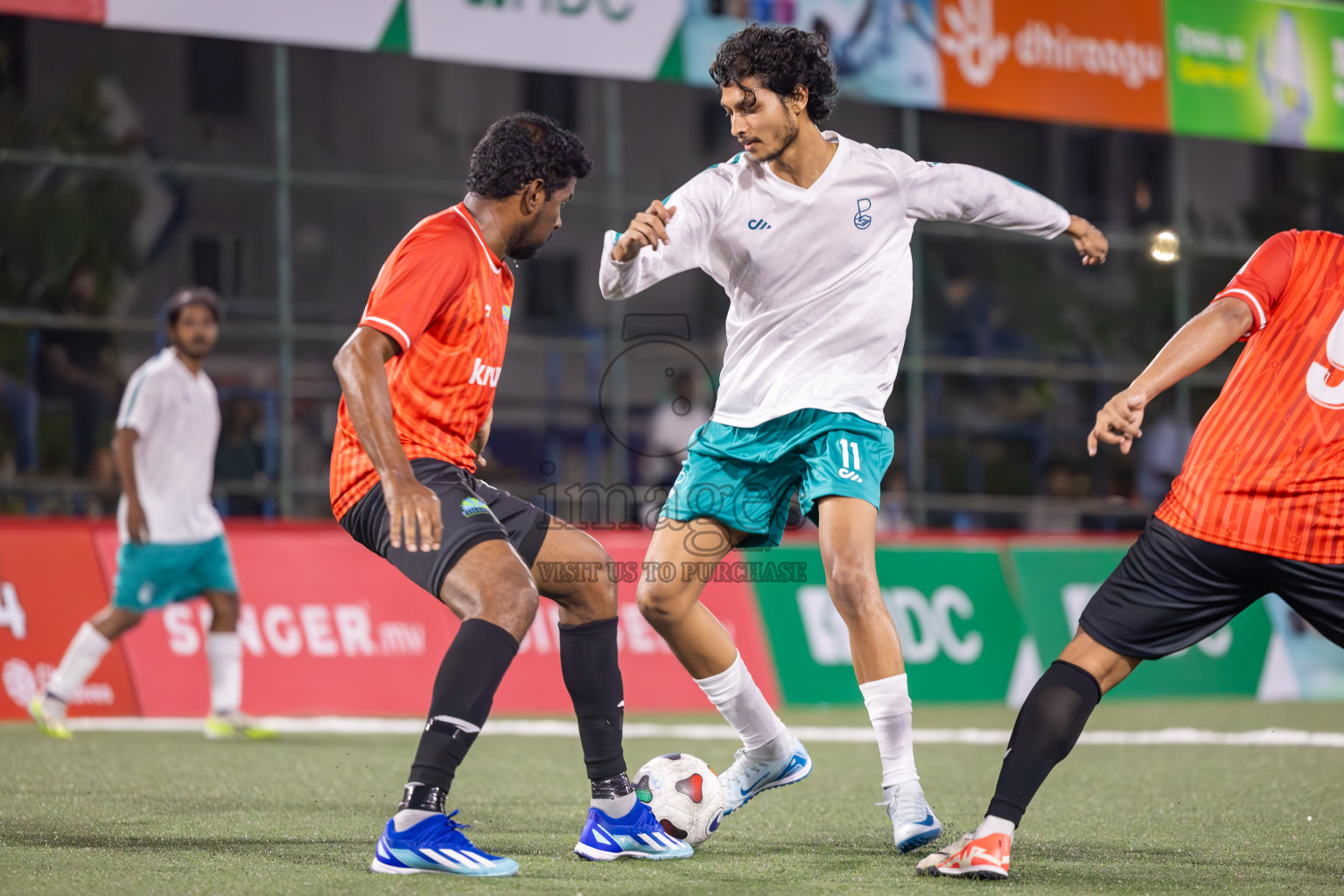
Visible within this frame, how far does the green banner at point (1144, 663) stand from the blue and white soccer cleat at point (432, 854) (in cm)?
762

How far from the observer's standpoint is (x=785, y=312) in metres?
4.95

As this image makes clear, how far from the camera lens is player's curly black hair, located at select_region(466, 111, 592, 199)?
4.48 m

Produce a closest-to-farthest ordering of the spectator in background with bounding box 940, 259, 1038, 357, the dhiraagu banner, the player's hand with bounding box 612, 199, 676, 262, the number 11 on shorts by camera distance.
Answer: the player's hand with bounding box 612, 199, 676, 262 < the number 11 on shorts < the dhiraagu banner < the spectator in background with bounding box 940, 259, 1038, 357

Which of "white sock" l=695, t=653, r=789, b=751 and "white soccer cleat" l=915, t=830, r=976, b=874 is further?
"white sock" l=695, t=653, r=789, b=751

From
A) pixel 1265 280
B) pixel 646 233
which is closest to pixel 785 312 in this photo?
pixel 646 233

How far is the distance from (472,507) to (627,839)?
3.45 ft

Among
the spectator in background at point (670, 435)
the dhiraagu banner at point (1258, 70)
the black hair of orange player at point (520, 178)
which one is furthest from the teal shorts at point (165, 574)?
the dhiraagu banner at point (1258, 70)

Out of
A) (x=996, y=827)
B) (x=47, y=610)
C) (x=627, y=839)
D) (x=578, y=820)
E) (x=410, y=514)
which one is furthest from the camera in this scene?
(x=47, y=610)

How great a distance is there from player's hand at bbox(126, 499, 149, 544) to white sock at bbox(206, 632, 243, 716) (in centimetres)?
63

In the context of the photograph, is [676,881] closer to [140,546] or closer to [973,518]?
[140,546]

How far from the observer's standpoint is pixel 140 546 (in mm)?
8398

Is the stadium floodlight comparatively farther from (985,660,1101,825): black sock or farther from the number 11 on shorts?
(985,660,1101,825): black sock

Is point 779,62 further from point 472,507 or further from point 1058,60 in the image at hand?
point 1058,60

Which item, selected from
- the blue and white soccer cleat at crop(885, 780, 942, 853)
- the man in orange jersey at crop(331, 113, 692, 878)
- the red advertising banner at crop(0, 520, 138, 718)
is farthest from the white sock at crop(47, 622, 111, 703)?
the blue and white soccer cleat at crop(885, 780, 942, 853)
